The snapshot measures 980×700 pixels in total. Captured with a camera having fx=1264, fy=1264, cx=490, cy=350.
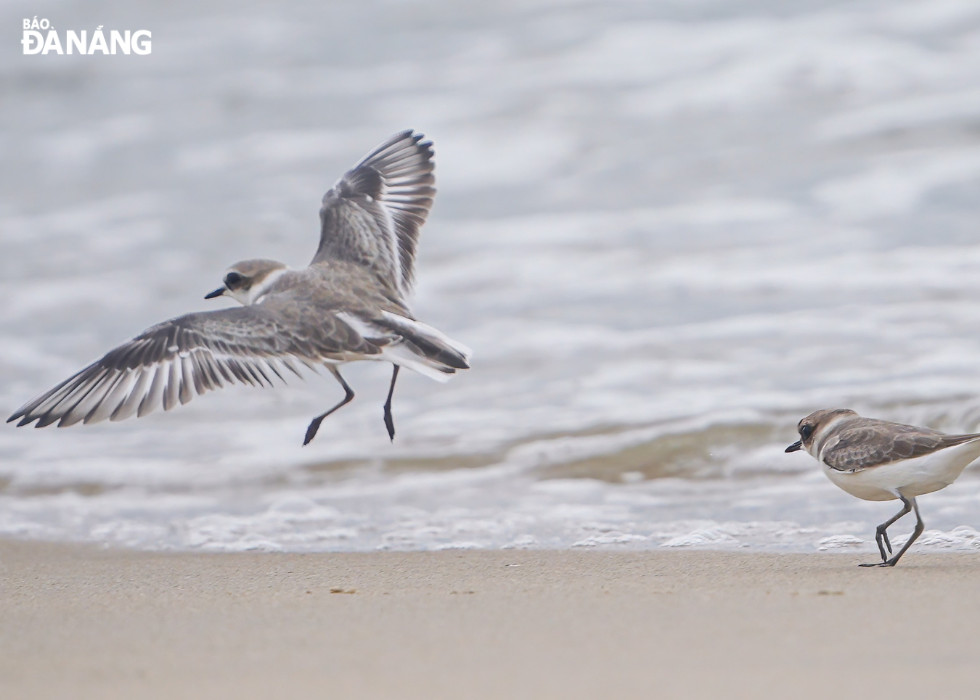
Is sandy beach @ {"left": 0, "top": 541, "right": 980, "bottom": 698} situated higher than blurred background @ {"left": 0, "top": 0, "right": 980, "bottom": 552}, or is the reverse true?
blurred background @ {"left": 0, "top": 0, "right": 980, "bottom": 552}

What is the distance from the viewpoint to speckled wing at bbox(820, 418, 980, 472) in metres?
4.32

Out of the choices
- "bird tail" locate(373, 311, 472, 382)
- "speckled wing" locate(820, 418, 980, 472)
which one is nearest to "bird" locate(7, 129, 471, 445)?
"bird tail" locate(373, 311, 472, 382)

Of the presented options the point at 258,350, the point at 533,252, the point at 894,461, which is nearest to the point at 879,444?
the point at 894,461

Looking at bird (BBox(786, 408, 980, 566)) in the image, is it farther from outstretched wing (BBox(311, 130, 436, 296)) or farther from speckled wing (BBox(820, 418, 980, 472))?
outstretched wing (BBox(311, 130, 436, 296))

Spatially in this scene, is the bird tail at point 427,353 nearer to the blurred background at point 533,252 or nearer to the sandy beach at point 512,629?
the sandy beach at point 512,629

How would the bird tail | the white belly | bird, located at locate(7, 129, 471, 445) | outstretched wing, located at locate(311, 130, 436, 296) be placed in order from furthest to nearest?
outstretched wing, located at locate(311, 130, 436, 296) < bird, located at locate(7, 129, 471, 445) < the bird tail < the white belly

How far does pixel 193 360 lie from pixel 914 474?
8.68 ft

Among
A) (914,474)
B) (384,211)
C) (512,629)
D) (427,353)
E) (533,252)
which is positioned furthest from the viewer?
(533,252)

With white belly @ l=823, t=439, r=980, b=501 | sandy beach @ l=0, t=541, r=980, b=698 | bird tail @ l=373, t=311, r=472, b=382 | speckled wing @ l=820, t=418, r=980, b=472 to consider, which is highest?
bird tail @ l=373, t=311, r=472, b=382

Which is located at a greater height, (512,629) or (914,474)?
(914,474)

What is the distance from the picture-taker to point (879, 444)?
444cm

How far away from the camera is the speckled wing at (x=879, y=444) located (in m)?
4.32

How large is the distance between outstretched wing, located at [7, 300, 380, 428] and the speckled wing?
1.73 meters

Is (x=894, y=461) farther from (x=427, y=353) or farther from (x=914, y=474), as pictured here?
(x=427, y=353)
